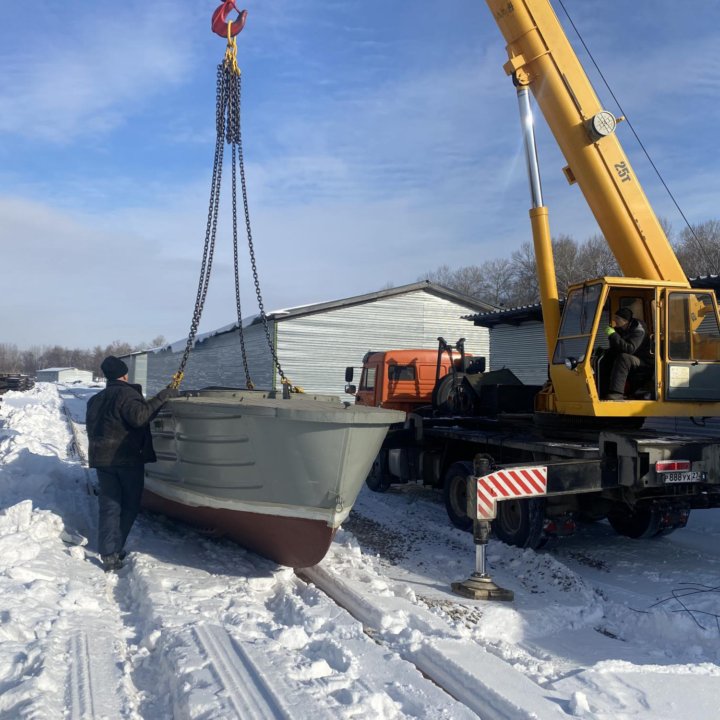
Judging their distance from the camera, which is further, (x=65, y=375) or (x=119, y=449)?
(x=65, y=375)

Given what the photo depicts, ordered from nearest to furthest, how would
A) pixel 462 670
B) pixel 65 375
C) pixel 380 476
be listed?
pixel 462 670 < pixel 380 476 < pixel 65 375

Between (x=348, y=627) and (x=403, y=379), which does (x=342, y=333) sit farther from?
(x=348, y=627)

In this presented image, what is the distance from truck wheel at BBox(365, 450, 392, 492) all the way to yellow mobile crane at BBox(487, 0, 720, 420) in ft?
10.7

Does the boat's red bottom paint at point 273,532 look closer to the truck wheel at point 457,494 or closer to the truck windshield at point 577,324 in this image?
the truck wheel at point 457,494

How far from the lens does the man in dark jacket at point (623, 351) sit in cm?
678

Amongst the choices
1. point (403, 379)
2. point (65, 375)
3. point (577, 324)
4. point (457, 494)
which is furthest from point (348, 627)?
point (65, 375)

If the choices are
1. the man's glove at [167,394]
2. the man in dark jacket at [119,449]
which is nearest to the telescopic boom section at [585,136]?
the man's glove at [167,394]

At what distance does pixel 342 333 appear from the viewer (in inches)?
939

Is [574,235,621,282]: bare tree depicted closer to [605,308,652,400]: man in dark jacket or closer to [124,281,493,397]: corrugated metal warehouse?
[124,281,493,397]: corrugated metal warehouse

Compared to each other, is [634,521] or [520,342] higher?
[520,342]

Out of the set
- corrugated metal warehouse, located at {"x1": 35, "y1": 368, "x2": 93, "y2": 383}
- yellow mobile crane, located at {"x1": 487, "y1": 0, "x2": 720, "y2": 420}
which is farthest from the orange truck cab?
corrugated metal warehouse, located at {"x1": 35, "y1": 368, "x2": 93, "y2": 383}

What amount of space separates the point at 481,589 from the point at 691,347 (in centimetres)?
336

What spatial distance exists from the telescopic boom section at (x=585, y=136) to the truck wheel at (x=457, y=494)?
2.98 meters

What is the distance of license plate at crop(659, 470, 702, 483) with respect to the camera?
609 centimetres
